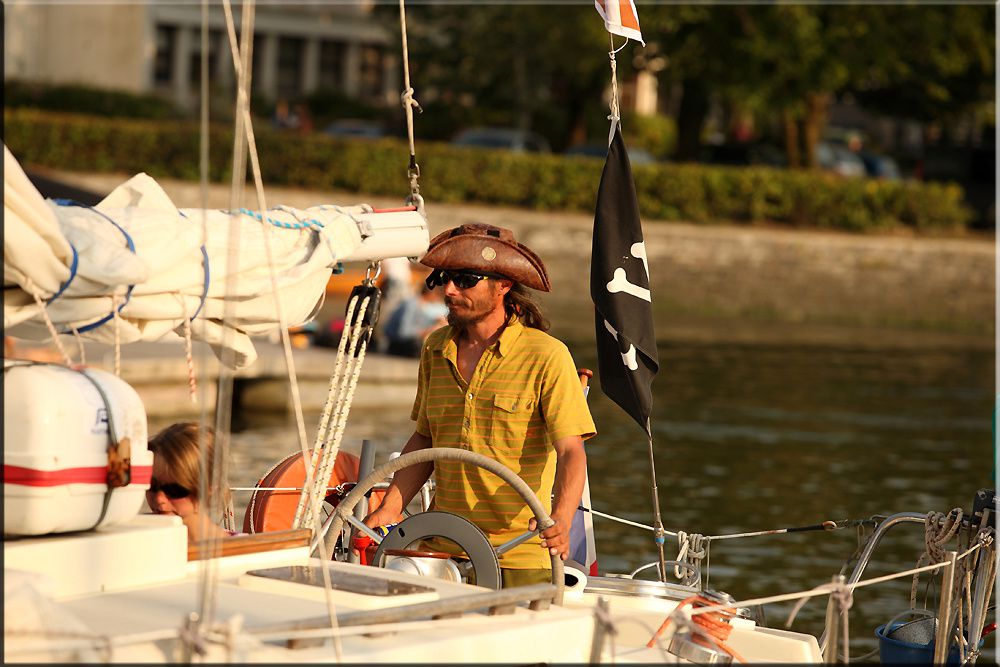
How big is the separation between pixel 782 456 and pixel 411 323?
5.05 metres

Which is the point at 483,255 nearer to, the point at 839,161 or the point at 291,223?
the point at 291,223

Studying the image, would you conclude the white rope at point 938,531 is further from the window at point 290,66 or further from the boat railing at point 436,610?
the window at point 290,66

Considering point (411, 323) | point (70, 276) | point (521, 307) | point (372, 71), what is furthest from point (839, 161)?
point (70, 276)

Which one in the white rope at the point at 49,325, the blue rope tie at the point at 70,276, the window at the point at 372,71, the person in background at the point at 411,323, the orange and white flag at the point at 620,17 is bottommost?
the person in background at the point at 411,323

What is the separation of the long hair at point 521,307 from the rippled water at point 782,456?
4758 mm

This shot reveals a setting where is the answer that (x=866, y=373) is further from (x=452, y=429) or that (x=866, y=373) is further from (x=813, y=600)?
(x=452, y=429)

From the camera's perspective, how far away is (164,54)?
51.9 m

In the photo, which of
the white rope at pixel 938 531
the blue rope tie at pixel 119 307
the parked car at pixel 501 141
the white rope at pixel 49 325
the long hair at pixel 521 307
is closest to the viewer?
the white rope at pixel 49 325

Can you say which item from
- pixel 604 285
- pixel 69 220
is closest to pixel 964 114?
pixel 604 285

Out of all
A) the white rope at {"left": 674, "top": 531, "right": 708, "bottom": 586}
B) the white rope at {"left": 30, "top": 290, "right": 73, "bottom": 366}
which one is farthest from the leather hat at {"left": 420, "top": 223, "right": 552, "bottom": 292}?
the white rope at {"left": 674, "top": 531, "right": 708, "bottom": 586}

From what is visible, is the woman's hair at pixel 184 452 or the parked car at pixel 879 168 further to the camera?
the parked car at pixel 879 168

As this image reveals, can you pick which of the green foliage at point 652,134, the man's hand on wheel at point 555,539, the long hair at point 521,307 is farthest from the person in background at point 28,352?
the green foliage at point 652,134

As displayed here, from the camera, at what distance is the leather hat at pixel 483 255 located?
527 centimetres

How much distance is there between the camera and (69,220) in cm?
429
